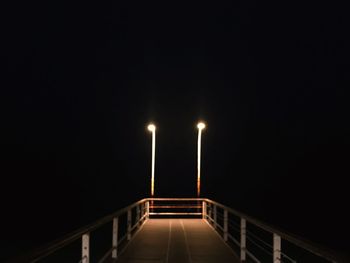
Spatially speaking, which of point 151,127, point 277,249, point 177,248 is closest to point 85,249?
point 277,249

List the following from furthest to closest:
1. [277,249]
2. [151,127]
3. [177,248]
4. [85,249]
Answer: [151,127]
[177,248]
[277,249]
[85,249]

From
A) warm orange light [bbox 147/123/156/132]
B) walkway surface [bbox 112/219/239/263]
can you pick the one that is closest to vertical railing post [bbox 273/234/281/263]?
walkway surface [bbox 112/219/239/263]

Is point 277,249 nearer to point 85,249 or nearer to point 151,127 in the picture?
point 85,249

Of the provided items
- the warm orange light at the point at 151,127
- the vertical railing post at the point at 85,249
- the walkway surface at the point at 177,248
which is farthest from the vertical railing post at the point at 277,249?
the warm orange light at the point at 151,127

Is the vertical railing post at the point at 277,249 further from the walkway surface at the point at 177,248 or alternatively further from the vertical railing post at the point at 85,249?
the walkway surface at the point at 177,248

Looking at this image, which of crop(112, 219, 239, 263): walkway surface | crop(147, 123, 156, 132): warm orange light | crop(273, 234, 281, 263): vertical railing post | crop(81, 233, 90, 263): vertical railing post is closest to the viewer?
crop(81, 233, 90, 263): vertical railing post

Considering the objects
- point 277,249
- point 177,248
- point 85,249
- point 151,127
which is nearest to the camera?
point 85,249

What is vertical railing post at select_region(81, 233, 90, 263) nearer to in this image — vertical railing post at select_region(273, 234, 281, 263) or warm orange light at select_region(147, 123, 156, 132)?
vertical railing post at select_region(273, 234, 281, 263)

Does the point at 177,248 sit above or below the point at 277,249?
below

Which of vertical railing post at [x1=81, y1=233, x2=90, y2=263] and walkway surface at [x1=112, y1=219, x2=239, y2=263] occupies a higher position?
vertical railing post at [x1=81, y1=233, x2=90, y2=263]

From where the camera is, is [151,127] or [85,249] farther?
[151,127]

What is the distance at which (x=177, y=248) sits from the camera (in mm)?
12016

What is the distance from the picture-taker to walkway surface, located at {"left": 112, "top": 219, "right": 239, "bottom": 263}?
33.6 feet

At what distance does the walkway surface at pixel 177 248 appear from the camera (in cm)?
1025
